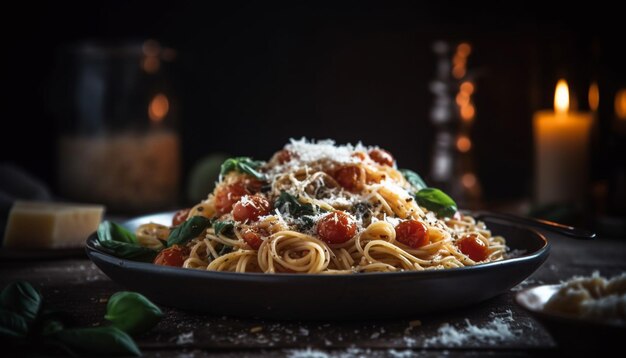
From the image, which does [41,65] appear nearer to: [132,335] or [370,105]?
Result: [370,105]

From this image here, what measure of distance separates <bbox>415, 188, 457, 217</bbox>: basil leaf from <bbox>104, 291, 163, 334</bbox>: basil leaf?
1335 mm

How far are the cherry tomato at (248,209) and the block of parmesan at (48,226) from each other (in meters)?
1.49

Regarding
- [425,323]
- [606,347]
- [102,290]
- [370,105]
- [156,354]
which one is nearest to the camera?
[606,347]

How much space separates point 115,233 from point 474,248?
5.11 feet

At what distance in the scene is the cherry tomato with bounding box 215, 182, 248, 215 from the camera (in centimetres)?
322

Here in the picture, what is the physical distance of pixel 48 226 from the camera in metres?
4.06

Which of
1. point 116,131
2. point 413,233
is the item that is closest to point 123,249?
point 413,233

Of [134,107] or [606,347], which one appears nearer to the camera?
[606,347]

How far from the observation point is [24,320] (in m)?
2.37

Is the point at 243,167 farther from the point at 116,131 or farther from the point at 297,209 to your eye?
the point at 116,131

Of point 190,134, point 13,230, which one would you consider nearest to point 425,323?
point 13,230

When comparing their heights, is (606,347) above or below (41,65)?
below

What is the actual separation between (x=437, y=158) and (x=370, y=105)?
103cm

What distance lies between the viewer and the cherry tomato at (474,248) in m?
3.07
